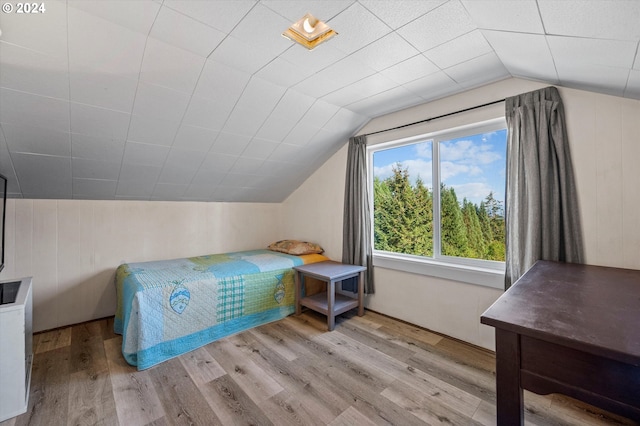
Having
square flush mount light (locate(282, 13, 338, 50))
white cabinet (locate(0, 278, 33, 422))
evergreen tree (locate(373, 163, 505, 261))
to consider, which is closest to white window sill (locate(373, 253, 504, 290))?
evergreen tree (locate(373, 163, 505, 261))

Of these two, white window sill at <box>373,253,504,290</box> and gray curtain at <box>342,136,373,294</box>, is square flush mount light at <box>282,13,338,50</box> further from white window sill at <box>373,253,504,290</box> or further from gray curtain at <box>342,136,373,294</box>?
white window sill at <box>373,253,504,290</box>

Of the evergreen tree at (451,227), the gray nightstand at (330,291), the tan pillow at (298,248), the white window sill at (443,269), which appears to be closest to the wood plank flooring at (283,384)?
the gray nightstand at (330,291)

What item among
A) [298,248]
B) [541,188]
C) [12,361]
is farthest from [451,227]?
[12,361]

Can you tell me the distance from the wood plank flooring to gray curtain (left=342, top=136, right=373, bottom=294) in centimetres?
79

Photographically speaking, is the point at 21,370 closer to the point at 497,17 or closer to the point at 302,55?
the point at 302,55

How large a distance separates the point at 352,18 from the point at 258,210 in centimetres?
299

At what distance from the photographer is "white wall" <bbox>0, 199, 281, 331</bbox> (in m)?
2.44

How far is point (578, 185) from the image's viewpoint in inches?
71.4

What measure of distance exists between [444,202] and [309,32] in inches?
74.6

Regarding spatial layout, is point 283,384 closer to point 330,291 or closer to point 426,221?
point 330,291

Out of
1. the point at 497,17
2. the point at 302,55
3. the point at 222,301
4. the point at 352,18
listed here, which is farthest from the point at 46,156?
the point at 497,17

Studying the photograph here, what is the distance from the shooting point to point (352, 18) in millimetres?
1434

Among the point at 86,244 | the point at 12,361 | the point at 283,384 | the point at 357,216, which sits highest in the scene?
the point at 357,216

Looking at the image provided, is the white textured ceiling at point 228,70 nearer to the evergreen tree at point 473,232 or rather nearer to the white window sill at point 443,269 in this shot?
the evergreen tree at point 473,232
